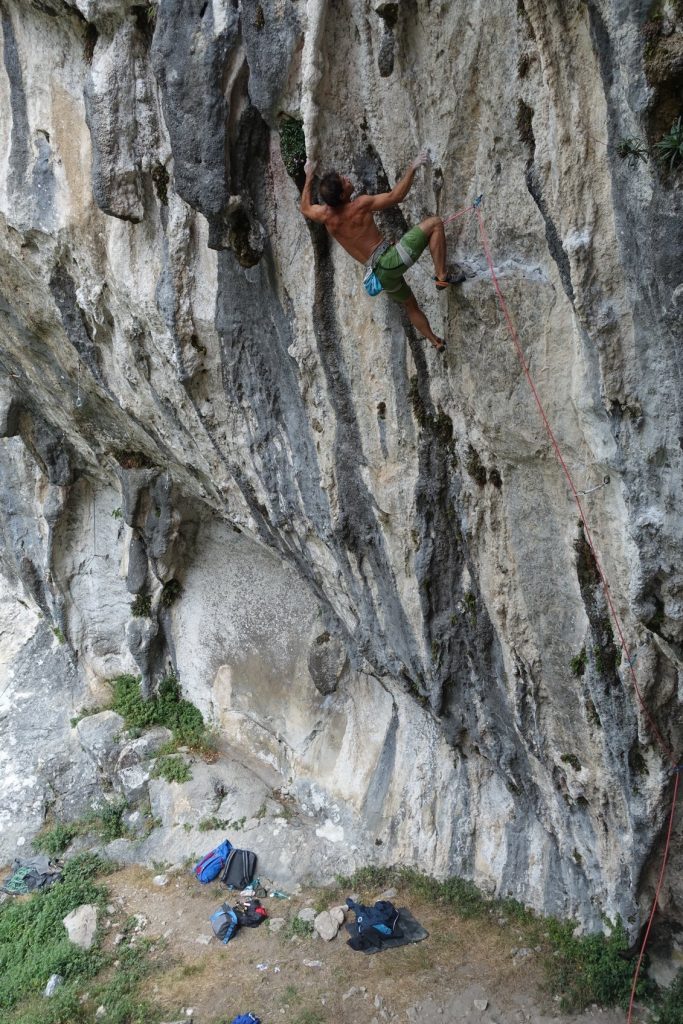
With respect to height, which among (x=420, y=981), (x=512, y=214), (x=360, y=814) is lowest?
(x=420, y=981)

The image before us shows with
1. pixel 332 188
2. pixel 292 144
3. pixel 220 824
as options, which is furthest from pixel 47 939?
pixel 292 144

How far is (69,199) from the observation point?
7.50 metres

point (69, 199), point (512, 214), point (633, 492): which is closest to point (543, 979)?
point (633, 492)

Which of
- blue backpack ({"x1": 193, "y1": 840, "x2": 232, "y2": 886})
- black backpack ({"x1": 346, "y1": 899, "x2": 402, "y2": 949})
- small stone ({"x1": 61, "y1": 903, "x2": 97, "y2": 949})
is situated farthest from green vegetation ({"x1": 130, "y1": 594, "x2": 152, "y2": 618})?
black backpack ({"x1": 346, "y1": 899, "x2": 402, "y2": 949})

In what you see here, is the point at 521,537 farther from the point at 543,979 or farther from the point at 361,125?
the point at 543,979

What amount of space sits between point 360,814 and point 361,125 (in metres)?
8.57

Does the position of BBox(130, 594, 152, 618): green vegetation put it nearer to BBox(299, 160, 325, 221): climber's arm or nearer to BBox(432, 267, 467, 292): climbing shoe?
BBox(299, 160, 325, 221): climber's arm

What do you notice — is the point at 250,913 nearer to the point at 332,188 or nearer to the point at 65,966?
the point at 65,966

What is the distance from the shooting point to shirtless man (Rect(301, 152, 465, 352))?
17.2ft

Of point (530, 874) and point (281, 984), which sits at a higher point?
point (530, 874)

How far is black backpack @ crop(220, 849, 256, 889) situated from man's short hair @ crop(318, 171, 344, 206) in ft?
29.4

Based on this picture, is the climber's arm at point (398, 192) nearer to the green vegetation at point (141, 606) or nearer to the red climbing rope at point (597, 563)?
the red climbing rope at point (597, 563)

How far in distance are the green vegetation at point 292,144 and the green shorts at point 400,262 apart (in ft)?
3.59

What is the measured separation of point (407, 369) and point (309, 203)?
5.27 ft
